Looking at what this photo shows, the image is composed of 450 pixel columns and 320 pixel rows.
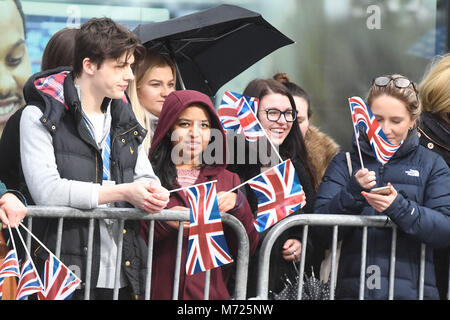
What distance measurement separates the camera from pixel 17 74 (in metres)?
7.45

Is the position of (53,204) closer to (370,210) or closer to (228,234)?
(228,234)

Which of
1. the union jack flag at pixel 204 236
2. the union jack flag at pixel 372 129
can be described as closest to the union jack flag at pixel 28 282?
the union jack flag at pixel 204 236

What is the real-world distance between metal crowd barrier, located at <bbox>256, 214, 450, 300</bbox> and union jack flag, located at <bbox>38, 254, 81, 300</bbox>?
975mm

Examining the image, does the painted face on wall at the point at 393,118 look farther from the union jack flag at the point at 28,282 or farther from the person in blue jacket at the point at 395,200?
the union jack flag at the point at 28,282

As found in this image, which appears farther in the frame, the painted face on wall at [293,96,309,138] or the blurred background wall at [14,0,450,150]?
the blurred background wall at [14,0,450,150]

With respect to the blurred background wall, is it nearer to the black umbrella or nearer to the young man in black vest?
the black umbrella

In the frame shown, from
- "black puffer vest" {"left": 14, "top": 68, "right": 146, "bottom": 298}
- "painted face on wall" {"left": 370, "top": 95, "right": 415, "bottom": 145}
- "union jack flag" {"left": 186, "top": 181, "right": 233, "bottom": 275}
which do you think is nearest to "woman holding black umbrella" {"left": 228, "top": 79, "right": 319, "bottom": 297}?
"union jack flag" {"left": 186, "top": 181, "right": 233, "bottom": 275}

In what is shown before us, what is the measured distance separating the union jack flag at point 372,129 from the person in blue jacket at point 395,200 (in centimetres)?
A: 13

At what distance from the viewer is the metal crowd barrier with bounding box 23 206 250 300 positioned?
14.1ft

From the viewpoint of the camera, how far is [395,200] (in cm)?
461

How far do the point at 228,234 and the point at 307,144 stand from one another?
170cm

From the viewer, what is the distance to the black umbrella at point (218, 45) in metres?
5.83

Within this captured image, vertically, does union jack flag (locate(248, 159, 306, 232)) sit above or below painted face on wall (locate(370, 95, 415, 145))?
below

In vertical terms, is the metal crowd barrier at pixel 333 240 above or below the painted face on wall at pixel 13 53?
below
